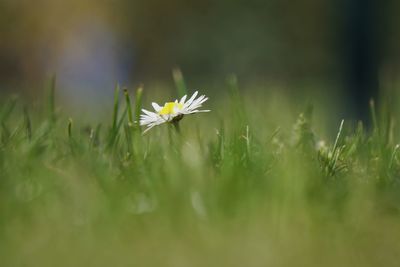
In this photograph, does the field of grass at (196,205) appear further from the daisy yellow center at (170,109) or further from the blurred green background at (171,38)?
the blurred green background at (171,38)

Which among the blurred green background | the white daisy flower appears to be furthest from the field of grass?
the blurred green background

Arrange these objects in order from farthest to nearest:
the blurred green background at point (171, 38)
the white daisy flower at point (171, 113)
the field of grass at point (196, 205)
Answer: the blurred green background at point (171, 38) < the white daisy flower at point (171, 113) < the field of grass at point (196, 205)

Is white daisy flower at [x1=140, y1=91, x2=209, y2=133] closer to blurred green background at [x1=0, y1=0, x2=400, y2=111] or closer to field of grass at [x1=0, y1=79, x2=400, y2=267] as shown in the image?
field of grass at [x1=0, y1=79, x2=400, y2=267]

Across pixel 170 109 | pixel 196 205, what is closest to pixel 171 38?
pixel 170 109

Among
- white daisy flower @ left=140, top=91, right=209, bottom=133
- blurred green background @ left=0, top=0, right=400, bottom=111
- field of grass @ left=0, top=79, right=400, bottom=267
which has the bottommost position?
field of grass @ left=0, top=79, right=400, bottom=267

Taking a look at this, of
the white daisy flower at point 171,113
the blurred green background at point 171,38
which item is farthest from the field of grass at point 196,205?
the blurred green background at point 171,38

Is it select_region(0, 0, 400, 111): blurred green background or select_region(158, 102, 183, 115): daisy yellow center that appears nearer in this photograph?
select_region(158, 102, 183, 115): daisy yellow center

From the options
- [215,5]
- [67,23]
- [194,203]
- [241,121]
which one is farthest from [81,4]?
[194,203]

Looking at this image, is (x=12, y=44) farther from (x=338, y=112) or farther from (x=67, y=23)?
(x=338, y=112)
